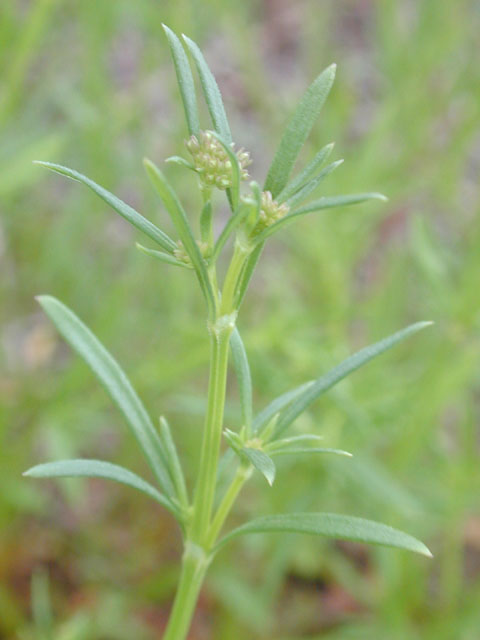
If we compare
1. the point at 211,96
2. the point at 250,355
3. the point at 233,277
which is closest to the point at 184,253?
the point at 233,277

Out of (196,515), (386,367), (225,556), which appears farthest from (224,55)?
(196,515)

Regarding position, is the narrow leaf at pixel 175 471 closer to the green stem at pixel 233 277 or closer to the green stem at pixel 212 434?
the green stem at pixel 212 434

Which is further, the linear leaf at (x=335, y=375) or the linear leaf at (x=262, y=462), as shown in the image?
the linear leaf at (x=335, y=375)

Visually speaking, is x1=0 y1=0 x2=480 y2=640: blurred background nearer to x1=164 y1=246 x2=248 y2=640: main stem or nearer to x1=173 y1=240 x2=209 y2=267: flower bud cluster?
x1=164 y1=246 x2=248 y2=640: main stem

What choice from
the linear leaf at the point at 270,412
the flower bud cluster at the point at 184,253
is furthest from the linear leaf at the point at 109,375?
the flower bud cluster at the point at 184,253

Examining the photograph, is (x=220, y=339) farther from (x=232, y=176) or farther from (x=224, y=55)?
(x=224, y=55)

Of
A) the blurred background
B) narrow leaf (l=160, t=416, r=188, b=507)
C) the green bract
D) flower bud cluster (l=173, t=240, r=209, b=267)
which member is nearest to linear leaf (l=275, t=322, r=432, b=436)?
the green bract

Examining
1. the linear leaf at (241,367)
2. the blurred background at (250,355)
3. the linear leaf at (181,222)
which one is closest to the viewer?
the linear leaf at (181,222)
